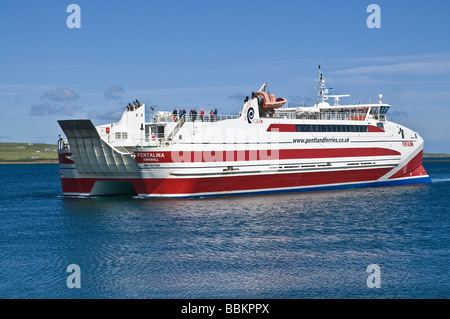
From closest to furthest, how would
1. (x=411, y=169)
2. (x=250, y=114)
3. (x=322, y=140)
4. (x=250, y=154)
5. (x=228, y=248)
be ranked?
(x=228, y=248)
(x=250, y=154)
(x=250, y=114)
(x=322, y=140)
(x=411, y=169)

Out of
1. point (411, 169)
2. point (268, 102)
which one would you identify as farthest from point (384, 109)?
point (268, 102)

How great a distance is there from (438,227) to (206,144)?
18.6 m

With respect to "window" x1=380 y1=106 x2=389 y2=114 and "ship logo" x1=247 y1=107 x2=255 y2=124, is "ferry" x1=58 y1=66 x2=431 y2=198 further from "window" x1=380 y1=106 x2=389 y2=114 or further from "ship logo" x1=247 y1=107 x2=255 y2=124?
"window" x1=380 y1=106 x2=389 y2=114

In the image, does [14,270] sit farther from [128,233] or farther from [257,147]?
[257,147]

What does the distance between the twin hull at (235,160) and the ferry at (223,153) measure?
80mm

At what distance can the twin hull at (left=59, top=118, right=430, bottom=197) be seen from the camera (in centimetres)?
4334

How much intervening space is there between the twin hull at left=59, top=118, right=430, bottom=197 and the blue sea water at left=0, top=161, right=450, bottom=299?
2089 millimetres

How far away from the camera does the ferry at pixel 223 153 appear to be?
4347 centimetres

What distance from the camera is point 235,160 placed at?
1794 inches

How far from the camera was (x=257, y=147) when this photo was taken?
47062 millimetres

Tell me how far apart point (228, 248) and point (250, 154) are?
19182 millimetres

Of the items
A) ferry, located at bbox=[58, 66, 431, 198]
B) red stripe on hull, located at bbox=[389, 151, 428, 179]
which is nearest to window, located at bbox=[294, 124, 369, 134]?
ferry, located at bbox=[58, 66, 431, 198]

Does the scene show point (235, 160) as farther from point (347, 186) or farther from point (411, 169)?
point (411, 169)

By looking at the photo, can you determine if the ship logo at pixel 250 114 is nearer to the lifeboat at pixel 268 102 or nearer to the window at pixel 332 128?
the lifeboat at pixel 268 102
